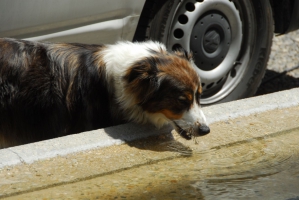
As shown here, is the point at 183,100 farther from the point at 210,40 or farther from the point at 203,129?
the point at 210,40

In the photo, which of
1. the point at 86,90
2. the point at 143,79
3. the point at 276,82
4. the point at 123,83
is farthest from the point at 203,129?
the point at 276,82

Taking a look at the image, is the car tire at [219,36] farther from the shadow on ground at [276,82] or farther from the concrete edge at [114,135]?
the shadow on ground at [276,82]

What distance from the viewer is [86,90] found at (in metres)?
4.56

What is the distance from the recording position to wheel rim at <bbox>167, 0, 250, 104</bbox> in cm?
543

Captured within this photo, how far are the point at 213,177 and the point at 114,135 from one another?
28.9 inches

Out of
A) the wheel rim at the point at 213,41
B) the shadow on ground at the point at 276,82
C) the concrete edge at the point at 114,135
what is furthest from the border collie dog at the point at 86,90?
the shadow on ground at the point at 276,82

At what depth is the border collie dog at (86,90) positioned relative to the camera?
174 inches

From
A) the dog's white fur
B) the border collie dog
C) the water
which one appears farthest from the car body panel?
the water

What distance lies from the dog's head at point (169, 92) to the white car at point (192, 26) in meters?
0.68

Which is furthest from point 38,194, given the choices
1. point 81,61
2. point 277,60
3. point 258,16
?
point 277,60

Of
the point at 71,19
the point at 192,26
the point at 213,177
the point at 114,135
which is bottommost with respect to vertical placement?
Result: the point at 213,177

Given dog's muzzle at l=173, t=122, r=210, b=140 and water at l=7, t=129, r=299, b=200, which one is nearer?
water at l=7, t=129, r=299, b=200

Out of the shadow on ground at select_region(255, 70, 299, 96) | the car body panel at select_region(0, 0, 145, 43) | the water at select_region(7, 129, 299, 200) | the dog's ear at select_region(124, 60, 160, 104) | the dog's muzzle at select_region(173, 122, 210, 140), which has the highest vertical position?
the car body panel at select_region(0, 0, 145, 43)

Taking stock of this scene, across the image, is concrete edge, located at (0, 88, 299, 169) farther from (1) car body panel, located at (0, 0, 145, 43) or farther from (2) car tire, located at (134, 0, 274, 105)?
(1) car body panel, located at (0, 0, 145, 43)
